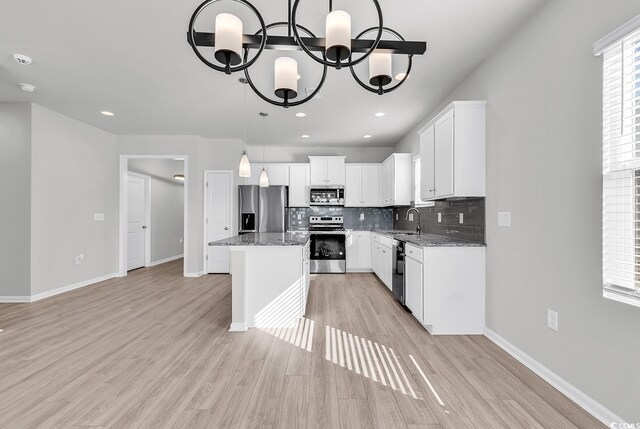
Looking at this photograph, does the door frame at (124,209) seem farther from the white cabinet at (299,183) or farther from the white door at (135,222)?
the white cabinet at (299,183)

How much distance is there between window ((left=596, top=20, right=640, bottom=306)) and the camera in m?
1.47

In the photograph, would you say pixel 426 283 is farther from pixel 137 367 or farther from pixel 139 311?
pixel 139 311

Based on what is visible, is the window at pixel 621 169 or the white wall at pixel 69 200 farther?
the white wall at pixel 69 200

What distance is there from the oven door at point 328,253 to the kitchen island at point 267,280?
243cm

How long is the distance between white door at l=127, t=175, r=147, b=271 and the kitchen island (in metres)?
4.40

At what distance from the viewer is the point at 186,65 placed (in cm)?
290

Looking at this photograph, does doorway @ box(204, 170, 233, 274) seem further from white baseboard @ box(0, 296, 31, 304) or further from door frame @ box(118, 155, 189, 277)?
white baseboard @ box(0, 296, 31, 304)

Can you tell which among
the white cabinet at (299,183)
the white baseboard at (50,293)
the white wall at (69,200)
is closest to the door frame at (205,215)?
the white cabinet at (299,183)

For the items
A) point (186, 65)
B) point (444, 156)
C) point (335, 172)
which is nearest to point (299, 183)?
point (335, 172)

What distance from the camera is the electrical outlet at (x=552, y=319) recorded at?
1954 mm

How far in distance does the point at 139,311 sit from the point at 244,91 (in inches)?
119

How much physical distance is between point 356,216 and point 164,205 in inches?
195

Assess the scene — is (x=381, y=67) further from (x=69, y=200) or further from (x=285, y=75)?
(x=69, y=200)

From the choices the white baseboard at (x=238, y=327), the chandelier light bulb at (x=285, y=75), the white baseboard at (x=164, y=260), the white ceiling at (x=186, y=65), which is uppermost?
the white ceiling at (x=186, y=65)
